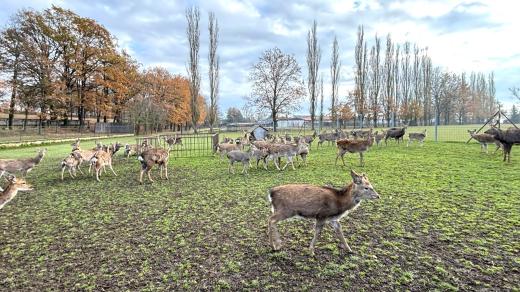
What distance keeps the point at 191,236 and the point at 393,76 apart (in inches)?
2586

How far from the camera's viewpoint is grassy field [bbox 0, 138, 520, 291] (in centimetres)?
388

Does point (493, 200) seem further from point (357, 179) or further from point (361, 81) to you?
point (361, 81)

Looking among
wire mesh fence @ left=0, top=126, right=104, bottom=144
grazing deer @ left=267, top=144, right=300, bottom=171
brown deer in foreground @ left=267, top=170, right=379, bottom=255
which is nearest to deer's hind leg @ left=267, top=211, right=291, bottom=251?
brown deer in foreground @ left=267, top=170, right=379, bottom=255

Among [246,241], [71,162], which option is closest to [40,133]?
[71,162]

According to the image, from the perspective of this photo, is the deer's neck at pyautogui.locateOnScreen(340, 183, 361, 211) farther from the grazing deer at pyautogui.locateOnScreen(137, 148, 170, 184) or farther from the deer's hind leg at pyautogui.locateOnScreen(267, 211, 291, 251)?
the grazing deer at pyautogui.locateOnScreen(137, 148, 170, 184)

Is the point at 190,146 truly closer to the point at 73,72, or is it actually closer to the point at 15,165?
the point at 15,165

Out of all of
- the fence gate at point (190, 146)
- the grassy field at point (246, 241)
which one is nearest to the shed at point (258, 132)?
the fence gate at point (190, 146)

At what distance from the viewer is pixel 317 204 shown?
4699 millimetres

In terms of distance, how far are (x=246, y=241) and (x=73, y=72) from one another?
163 ft

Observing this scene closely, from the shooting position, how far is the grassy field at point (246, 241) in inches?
153

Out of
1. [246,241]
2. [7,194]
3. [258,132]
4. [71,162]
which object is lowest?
[246,241]

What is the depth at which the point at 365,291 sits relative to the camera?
3.55 m

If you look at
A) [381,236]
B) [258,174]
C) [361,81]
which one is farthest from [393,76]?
[381,236]

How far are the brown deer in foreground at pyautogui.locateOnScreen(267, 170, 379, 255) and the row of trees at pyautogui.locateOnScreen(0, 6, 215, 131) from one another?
3883cm
